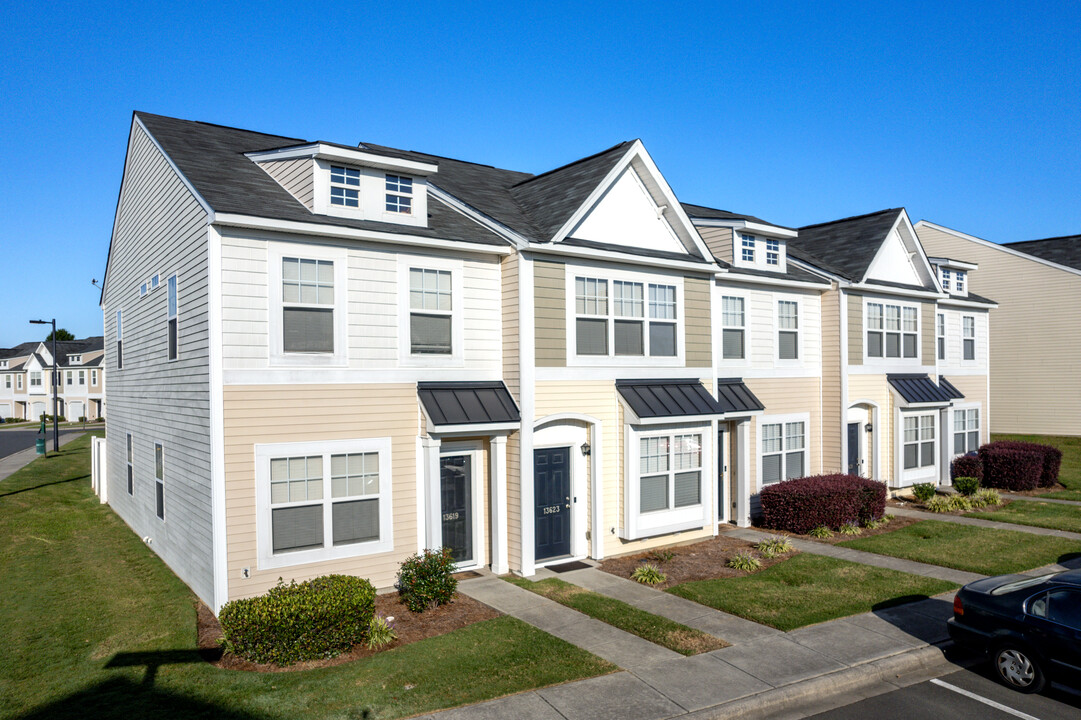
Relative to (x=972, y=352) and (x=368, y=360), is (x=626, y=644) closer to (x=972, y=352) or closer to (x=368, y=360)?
(x=368, y=360)

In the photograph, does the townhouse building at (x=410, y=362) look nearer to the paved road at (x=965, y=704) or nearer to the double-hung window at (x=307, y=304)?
the double-hung window at (x=307, y=304)

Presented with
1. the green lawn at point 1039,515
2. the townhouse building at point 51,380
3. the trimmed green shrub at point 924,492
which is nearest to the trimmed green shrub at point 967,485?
the green lawn at point 1039,515

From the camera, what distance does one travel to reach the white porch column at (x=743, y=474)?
733 inches

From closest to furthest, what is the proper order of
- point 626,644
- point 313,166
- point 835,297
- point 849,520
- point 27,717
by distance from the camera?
point 27,717
point 626,644
point 313,166
point 849,520
point 835,297

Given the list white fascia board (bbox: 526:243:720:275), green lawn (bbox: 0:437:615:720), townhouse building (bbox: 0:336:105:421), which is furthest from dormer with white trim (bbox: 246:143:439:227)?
townhouse building (bbox: 0:336:105:421)

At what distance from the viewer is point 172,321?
1359 cm

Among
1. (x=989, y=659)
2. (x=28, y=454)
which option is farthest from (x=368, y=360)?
(x=28, y=454)

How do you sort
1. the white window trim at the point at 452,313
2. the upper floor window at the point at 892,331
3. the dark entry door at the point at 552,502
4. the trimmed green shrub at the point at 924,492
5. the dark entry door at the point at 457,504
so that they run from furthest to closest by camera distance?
the upper floor window at the point at 892,331
the trimmed green shrub at the point at 924,492
the dark entry door at the point at 552,502
the dark entry door at the point at 457,504
the white window trim at the point at 452,313

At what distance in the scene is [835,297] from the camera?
814 inches

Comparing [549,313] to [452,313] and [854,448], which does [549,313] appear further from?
[854,448]

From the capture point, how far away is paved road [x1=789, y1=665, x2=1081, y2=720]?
8.30m

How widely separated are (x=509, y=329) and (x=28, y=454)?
34.0 metres

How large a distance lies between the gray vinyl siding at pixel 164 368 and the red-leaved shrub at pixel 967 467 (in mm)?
23364

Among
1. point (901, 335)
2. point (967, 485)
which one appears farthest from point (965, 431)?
point (901, 335)
